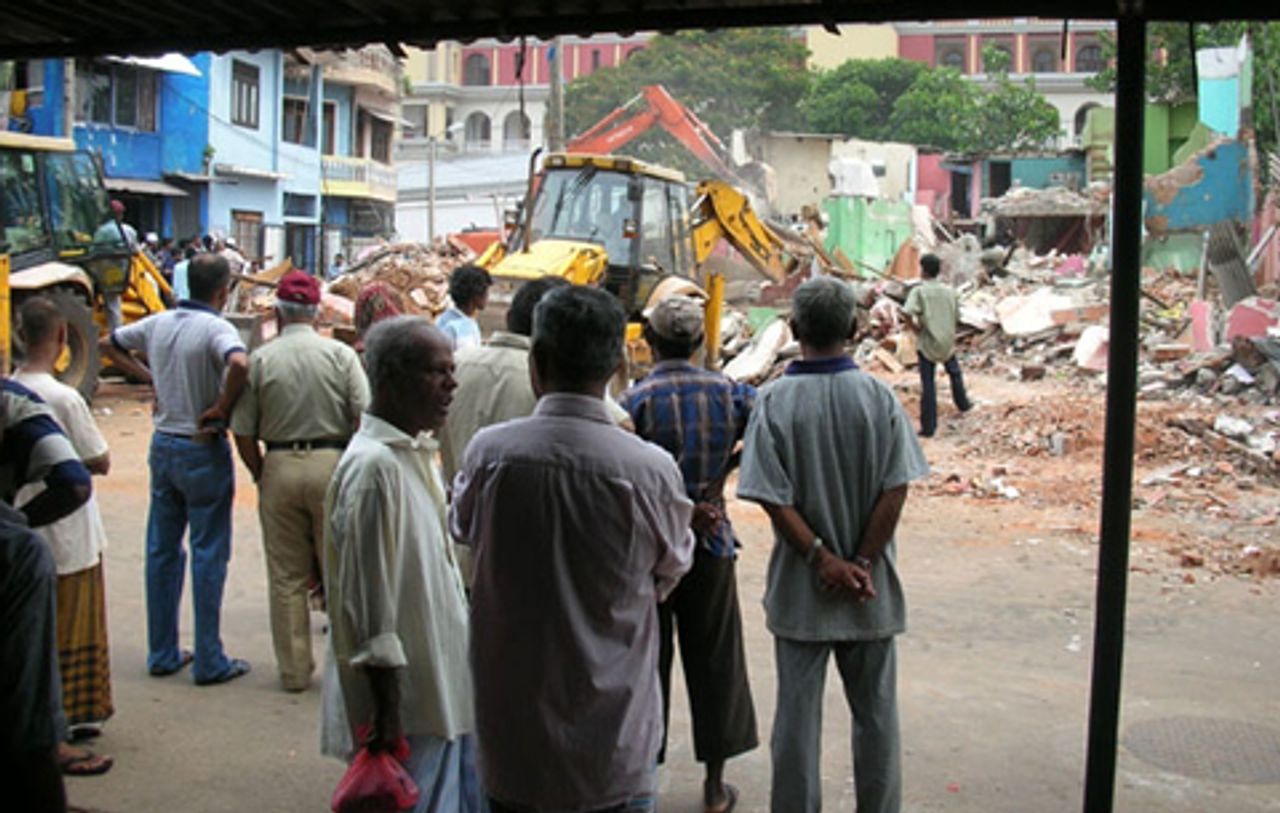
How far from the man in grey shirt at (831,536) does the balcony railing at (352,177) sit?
36512 mm

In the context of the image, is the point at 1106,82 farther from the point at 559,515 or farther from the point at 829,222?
the point at 559,515

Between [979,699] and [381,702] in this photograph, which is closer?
[381,702]

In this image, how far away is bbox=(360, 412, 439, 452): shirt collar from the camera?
289 cm

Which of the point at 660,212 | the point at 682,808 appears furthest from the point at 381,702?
the point at 660,212

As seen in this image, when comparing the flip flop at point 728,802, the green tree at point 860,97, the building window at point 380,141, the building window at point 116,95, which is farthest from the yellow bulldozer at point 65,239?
the green tree at point 860,97

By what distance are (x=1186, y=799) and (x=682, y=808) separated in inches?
70.2

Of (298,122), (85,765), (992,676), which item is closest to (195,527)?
(85,765)

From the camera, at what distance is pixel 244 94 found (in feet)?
110

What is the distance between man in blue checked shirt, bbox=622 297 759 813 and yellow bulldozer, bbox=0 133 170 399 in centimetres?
964

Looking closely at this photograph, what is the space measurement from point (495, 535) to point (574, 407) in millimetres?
322

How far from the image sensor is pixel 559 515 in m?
2.64

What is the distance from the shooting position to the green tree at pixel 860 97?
5462 cm

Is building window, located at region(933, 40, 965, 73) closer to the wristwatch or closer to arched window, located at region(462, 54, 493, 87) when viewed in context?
arched window, located at region(462, 54, 493, 87)

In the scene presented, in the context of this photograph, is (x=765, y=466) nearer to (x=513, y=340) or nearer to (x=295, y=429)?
(x=513, y=340)
